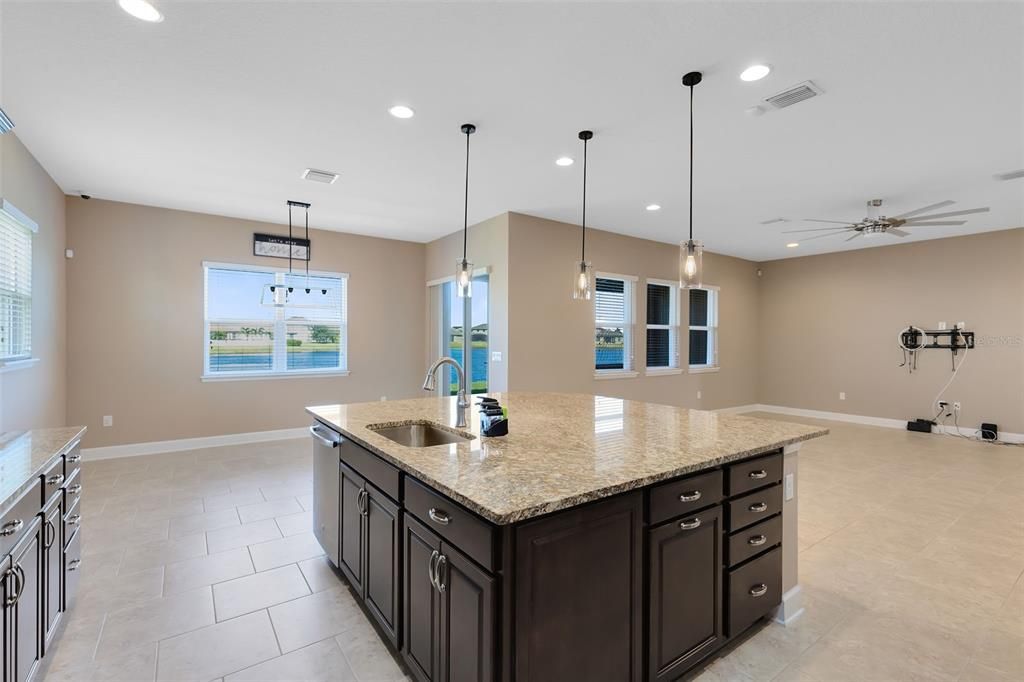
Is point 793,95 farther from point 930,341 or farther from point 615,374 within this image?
point 930,341

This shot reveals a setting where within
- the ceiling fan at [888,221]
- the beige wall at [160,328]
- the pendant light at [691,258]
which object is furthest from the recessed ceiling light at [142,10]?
the ceiling fan at [888,221]

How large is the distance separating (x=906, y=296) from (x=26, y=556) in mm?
9200

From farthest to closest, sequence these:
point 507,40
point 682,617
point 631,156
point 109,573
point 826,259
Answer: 1. point 826,259
2. point 631,156
3. point 109,573
4. point 507,40
5. point 682,617

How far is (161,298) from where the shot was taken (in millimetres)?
5180

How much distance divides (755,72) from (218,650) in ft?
12.1

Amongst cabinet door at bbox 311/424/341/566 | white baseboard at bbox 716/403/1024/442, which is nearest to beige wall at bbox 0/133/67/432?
cabinet door at bbox 311/424/341/566

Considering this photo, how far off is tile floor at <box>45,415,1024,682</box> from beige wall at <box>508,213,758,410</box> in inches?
102

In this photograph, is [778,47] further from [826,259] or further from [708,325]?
[826,259]

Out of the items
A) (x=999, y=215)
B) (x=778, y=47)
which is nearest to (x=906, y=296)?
(x=999, y=215)

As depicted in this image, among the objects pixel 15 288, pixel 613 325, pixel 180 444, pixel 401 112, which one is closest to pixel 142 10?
pixel 401 112

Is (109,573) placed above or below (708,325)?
below

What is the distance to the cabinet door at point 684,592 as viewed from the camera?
5.37 ft

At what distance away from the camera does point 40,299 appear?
3947mm

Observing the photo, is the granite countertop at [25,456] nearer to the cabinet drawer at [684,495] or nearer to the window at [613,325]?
the cabinet drawer at [684,495]
